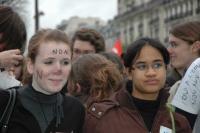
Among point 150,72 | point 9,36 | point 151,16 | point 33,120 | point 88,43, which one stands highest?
point 151,16

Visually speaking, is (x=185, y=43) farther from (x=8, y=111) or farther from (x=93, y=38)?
(x=8, y=111)

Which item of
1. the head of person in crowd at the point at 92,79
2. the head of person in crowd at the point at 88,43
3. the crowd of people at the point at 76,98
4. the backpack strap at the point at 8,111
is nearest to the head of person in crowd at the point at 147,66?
the crowd of people at the point at 76,98

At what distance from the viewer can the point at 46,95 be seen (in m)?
3.32

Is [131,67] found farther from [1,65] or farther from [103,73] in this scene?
[1,65]

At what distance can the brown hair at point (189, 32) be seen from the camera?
4328 mm

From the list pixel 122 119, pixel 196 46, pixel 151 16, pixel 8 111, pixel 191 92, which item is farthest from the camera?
pixel 151 16

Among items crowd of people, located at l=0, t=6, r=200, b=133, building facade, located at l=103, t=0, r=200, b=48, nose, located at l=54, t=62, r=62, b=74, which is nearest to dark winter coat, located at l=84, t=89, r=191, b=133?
crowd of people, located at l=0, t=6, r=200, b=133

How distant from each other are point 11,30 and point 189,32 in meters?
1.62

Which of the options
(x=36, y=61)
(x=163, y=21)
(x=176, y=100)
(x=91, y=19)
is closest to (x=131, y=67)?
(x=176, y=100)

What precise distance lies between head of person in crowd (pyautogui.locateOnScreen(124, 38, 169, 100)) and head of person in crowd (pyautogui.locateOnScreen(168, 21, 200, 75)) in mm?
691

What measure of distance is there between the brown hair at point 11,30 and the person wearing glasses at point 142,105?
663 millimetres

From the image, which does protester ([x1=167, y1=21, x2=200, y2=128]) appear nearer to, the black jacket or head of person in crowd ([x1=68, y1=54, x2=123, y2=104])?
head of person in crowd ([x1=68, y1=54, x2=123, y2=104])

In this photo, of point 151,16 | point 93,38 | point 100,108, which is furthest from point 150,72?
point 151,16

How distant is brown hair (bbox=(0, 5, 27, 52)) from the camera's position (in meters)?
3.36
